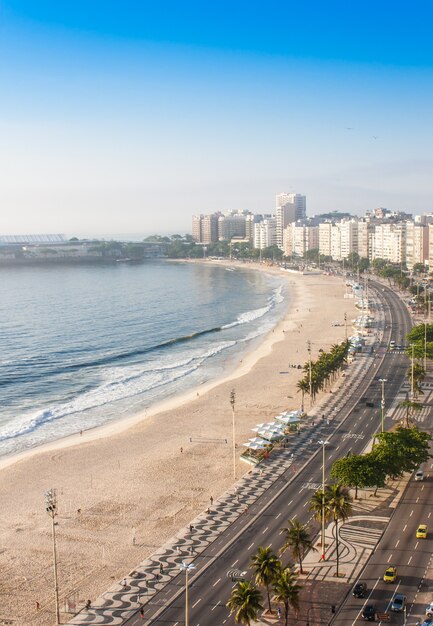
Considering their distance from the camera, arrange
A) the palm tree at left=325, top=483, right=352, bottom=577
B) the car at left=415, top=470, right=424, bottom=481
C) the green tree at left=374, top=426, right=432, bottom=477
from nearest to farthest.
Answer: the palm tree at left=325, top=483, right=352, bottom=577, the green tree at left=374, top=426, right=432, bottom=477, the car at left=415, top=470, right=424, bottom=481

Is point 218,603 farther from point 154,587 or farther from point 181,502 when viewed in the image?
point 181,502

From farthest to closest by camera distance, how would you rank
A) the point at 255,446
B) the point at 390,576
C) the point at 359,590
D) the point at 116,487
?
1. the point at 255,446
2. the point at 116,487
3. the point at 390,576
4. the point at 359,590

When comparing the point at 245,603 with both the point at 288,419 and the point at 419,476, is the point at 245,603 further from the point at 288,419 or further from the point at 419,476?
the point at 288,419

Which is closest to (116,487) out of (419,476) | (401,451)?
(401,451)

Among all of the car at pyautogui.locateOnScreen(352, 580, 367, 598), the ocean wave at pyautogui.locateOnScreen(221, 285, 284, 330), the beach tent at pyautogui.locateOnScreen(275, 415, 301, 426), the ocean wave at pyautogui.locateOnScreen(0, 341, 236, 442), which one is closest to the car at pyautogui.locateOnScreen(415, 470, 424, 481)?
the beach tent at pyautogui.locateOnScreen(275, 415, 301, 426)

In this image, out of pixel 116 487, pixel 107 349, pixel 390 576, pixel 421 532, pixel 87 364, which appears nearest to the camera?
pixel 390 576

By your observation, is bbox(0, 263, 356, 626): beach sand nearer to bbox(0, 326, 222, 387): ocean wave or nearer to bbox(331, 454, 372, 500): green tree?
bbox(331, 454, 372, 500): green tree
